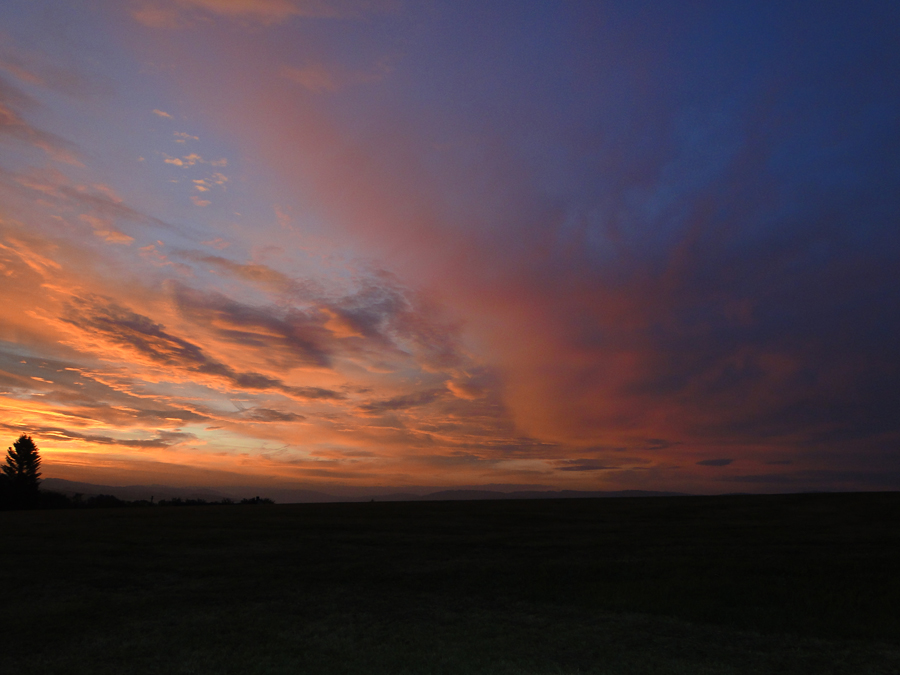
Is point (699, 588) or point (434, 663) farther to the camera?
point (699, 588)

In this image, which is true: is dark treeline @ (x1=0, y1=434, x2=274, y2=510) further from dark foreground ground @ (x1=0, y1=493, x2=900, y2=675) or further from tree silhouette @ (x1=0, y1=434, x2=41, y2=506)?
dark foreground ground @ (x1=0, y1=493, x2=900, y2=675)

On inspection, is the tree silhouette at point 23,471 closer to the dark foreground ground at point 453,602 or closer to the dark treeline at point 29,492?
the dark treeline at point 29,492

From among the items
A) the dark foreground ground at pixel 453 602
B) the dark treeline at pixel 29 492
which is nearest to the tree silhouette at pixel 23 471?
the dark treeline at pixel 29 492

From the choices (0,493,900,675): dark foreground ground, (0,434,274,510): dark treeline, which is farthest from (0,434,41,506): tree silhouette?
(0,493,900,675): dark foreground ground

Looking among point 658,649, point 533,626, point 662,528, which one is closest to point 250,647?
point 533,626

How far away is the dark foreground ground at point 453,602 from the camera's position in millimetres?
9234

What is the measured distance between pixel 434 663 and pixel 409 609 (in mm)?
3864

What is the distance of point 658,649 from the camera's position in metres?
9.88

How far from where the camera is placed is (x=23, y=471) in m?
76.6

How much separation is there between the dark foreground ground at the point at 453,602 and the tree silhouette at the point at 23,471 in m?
52.3

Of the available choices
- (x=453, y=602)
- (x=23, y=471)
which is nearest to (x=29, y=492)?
(x=23, y=471)

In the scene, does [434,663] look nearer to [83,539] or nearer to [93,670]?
[93,670]

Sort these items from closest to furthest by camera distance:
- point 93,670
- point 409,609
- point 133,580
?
1. point 93,670
2. point 409,609
3. point 133,580

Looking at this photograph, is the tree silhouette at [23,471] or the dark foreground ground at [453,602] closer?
the dark foreground ground at [453,602]
